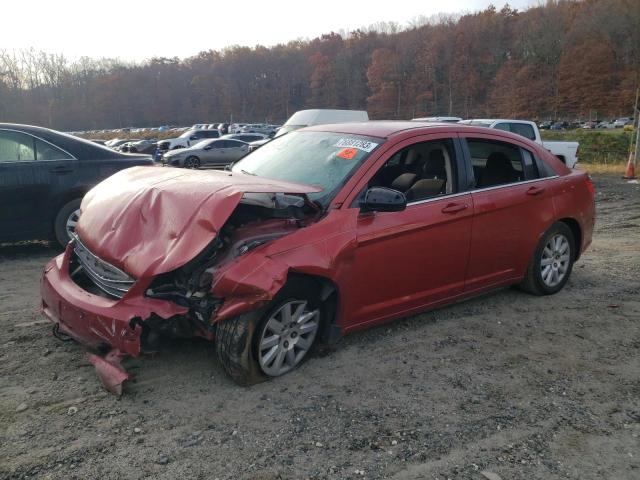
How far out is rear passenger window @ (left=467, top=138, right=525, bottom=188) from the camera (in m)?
4.76

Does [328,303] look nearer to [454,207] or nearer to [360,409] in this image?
[360,409]

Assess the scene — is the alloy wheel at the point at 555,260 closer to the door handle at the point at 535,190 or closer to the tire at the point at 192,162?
the door handle at the point at 535,190

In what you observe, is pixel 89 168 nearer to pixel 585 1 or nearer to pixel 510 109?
pixel 510 109

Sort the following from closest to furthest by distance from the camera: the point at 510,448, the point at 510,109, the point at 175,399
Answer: the point at 510,448, the point at 175,399, the point at 510,109

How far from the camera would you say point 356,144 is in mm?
4148

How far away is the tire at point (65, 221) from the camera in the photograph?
646cm

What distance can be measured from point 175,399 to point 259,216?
1293mm

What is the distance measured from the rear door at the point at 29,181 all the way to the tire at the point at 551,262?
542cm

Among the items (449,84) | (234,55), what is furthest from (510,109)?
(234,55)

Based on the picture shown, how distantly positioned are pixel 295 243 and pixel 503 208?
2.21 meters

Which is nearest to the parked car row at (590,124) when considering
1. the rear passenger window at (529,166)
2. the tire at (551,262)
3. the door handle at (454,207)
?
the tire at (551,262)

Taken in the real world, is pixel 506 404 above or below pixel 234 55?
below

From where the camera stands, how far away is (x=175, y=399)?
3.24 meters

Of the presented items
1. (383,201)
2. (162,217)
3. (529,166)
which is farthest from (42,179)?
(529,166)
